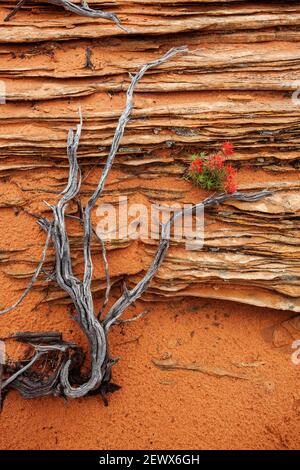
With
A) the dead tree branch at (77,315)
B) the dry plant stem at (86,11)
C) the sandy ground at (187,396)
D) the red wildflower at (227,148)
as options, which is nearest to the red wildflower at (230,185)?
the dead tree branch at (77,315)

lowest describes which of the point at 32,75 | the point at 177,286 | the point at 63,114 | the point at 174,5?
the point at 177,286

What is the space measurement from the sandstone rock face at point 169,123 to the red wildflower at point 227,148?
0.11m

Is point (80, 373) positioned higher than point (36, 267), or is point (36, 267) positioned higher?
point (36, 267)

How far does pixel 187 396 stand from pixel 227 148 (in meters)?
2.89

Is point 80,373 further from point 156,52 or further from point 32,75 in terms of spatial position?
point 156,52

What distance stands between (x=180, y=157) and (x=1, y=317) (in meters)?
2.81

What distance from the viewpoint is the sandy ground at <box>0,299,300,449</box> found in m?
5.23

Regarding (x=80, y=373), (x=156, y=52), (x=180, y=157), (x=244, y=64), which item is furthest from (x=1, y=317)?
(x=244, y=64)

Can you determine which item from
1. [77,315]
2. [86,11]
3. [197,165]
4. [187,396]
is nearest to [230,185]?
[197,165]

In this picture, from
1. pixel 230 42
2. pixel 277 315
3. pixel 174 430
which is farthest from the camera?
pixel 230 42

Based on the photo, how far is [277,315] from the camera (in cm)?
581

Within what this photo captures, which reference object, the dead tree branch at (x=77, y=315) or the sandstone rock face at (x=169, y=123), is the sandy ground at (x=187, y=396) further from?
the sandstone rock face at (x=169, y=123)

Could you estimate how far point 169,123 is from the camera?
5844 mm

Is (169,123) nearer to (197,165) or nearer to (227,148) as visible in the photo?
(197,165)
